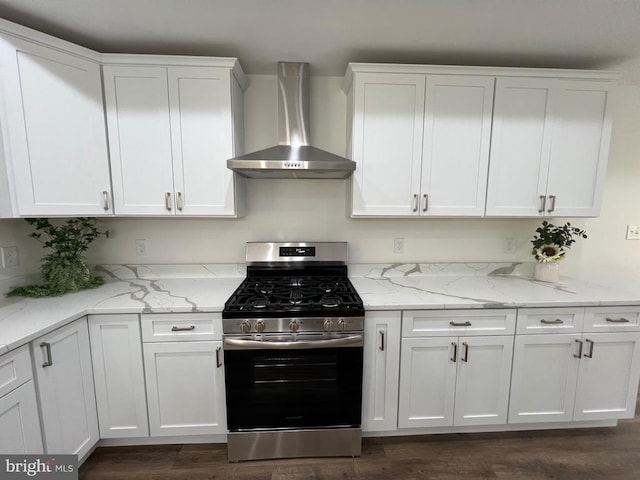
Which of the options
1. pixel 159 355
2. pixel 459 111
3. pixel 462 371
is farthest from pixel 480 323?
pixel 159 355

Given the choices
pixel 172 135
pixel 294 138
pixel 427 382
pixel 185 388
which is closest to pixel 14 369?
pixel 185 388

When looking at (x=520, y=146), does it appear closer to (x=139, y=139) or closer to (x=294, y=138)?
(x=294, y=138)

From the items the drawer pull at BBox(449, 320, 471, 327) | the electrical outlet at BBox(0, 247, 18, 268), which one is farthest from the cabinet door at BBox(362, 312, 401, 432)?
the electrical outlet at BBox(0, 247, 18, 268)

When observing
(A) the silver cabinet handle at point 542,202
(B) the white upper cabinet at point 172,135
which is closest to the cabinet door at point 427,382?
(A) the silver cabinet handle at point 542,202

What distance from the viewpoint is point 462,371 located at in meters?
1.64

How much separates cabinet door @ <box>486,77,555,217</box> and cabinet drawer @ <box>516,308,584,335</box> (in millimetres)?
664

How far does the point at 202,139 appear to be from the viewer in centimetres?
170

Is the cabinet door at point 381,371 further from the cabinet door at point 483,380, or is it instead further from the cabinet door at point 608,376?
the cabinet door at point 608,376

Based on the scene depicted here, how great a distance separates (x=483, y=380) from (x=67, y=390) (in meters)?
2.35

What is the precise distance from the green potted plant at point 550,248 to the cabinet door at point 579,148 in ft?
0.52

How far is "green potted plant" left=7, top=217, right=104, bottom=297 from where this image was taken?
5.39ft

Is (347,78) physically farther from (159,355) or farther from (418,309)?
(159,355)

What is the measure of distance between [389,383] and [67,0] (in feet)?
8.59

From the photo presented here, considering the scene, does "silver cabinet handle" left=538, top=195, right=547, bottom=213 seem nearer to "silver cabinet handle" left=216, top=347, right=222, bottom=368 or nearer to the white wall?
the white wall
